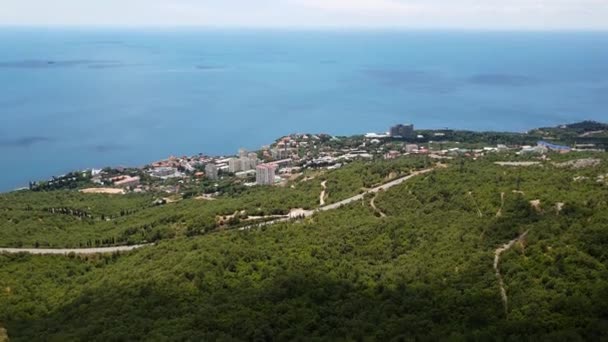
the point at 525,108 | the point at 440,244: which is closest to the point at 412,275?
A: the point at 440,244

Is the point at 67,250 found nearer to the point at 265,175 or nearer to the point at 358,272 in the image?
the point at 358,272

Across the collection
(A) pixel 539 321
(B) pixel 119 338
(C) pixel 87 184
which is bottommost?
(C) pixel 87 184

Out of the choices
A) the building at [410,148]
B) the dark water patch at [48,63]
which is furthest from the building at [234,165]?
the dark water patch at [48,63]

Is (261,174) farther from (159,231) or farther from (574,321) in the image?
(574,321)

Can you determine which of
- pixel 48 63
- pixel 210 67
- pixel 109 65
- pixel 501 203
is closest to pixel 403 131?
pixel 501 203

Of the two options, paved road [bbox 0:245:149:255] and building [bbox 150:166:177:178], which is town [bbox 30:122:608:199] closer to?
building [bbox 150:166:177:178]

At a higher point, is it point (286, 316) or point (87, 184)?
point (286, 316)
